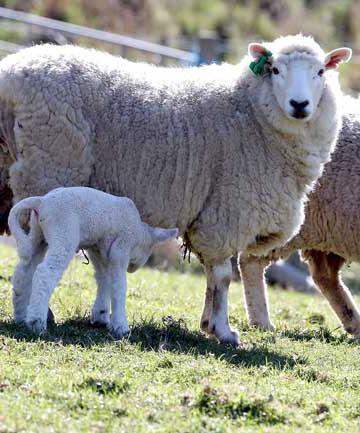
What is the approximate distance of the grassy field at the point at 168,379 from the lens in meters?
4.95

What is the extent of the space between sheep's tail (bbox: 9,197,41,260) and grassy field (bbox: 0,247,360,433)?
0.48 meters

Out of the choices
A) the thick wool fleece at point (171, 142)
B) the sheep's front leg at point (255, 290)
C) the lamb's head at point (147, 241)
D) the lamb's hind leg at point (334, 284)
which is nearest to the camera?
the lamb's head at point (147, 241)

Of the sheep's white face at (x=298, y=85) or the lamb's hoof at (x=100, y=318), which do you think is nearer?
the lamb's hoof at (x=100, y=318)

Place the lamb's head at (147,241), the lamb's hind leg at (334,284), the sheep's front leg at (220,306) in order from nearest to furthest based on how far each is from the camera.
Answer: the lamb's head at (147,241)
the sheep's front leg at (220,306)
the lamb's hind leg at (334,284)

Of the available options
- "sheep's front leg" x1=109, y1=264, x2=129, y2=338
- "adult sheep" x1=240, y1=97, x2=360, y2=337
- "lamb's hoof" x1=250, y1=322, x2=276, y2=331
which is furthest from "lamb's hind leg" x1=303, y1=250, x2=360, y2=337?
"sheep's front leg" x1=109, y1=264, x2=129, y2=338

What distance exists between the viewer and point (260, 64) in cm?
767

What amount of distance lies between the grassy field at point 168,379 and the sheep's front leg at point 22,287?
0.15 m

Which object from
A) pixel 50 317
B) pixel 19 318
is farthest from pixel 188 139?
pixel 19 318

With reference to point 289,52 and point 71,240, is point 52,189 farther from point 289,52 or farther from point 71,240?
point 289,52

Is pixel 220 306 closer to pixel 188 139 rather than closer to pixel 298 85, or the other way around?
pixel 188 139

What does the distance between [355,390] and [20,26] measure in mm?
12742

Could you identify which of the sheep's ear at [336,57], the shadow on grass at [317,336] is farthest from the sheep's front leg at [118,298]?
the sheep's ear at [336,57]

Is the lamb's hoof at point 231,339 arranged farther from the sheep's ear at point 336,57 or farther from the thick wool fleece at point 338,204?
the sheep's ear at point 336,57

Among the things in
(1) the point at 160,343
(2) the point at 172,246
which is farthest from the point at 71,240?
(2) the point at 172,246
